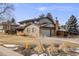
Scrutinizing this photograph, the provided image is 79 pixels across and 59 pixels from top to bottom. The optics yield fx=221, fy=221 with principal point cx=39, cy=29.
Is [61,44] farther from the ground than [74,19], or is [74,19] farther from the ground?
[74,19]

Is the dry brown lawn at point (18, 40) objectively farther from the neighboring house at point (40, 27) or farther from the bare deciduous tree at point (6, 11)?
the bare deciduous tree at point (6, 11)

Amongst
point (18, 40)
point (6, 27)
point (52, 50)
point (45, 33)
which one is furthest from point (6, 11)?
point (52, 50)

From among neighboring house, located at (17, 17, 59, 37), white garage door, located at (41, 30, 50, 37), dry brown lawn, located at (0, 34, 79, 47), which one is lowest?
dry brown lawn, located at (0, 34, 79, 47)

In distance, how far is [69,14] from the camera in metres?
1.89

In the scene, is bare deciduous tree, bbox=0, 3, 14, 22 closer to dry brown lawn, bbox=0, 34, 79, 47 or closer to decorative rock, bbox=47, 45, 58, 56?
dry brown lawn, bbox=0, 34, 79, 47

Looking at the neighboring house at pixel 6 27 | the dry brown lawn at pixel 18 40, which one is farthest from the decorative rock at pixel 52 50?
the neighboring house at pixel 6 27

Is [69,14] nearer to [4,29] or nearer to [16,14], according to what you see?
[16,14]

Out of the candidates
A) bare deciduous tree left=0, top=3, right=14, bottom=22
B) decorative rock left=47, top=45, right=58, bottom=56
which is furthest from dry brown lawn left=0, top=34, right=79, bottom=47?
bare deciduous tree left=0, top=3, right=14, bottom=22

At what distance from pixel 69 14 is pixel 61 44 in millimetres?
265

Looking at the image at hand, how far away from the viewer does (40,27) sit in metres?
1.92

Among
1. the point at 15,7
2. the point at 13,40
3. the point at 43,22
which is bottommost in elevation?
the point at 13,40

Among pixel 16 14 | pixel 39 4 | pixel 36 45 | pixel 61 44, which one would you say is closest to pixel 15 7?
pixel 16 14

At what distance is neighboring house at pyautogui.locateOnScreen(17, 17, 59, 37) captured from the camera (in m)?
1.90

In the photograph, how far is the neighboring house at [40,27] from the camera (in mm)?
1896
